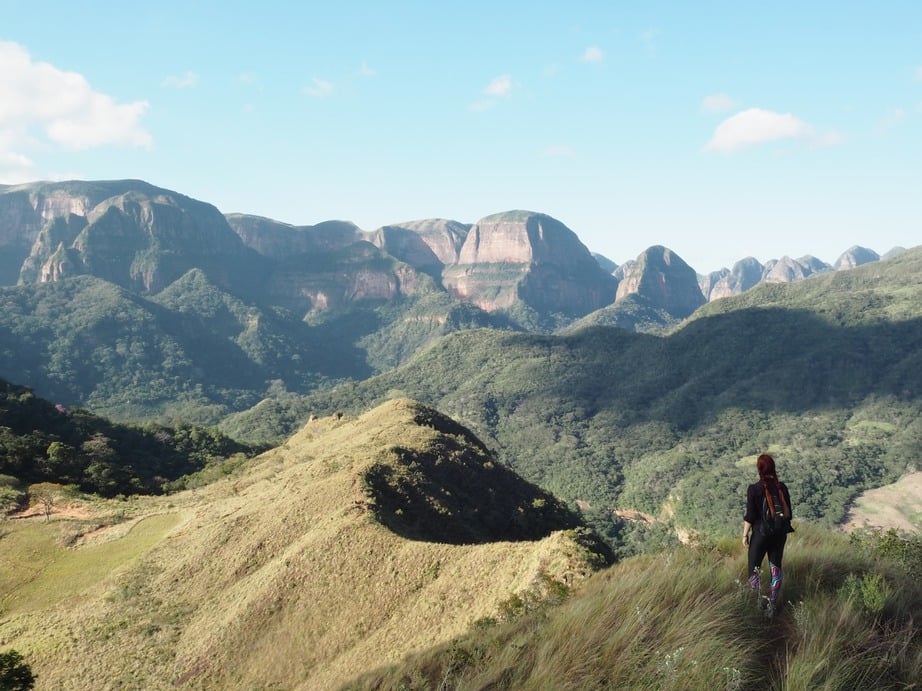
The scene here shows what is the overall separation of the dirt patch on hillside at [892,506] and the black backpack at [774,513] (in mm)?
94463

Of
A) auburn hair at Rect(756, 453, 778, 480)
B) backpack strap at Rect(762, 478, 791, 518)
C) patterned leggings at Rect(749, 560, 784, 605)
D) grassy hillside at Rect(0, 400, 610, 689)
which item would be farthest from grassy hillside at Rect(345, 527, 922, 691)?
grassy hillside at Rect(0, 400, 610, 689)

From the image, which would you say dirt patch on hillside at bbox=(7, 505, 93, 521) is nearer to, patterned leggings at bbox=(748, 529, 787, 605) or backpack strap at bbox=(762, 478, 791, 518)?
patterned leggings at bbox=(748, 529, 787, 605)

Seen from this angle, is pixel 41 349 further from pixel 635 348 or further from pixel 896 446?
pixel 896 446

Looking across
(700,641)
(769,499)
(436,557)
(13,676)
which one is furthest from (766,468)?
(436,557)

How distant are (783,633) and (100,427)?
78.8 m

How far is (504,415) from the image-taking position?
14638cm

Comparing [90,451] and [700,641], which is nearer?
[700,641]

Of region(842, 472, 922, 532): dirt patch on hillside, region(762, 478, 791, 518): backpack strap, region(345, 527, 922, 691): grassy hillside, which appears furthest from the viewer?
region(842, 472, 922, 532): dirt patch on hillside

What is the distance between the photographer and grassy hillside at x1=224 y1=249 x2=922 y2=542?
104 meters

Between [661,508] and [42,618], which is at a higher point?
[42,618]

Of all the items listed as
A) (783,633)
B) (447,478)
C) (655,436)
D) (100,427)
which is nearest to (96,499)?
(447,478)

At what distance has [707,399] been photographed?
13650cm

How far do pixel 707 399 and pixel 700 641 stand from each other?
467 ft

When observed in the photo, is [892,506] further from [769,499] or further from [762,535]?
[762,535]
